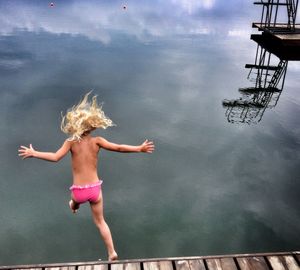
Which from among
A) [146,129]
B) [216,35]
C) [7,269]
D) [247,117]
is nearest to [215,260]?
[7,269]

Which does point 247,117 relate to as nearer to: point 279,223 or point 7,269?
point 279,223

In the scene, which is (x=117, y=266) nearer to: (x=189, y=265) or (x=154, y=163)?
(x=189, y=265)

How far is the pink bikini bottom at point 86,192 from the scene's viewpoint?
4434 mm

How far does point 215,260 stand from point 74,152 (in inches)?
91.8

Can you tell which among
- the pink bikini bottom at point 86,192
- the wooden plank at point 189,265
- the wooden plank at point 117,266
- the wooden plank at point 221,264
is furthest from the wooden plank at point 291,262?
the pink bikini bottom at point 86,192

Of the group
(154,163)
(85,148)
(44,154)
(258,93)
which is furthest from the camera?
(258,93)

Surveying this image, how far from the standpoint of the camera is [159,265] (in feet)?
15.0

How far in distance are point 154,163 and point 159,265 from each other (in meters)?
4.95

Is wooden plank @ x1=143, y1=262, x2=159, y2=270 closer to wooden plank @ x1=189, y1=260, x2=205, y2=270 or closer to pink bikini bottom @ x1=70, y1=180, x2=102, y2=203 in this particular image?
wooden plank @ x1=189, y1=260, x2=205, y2=270

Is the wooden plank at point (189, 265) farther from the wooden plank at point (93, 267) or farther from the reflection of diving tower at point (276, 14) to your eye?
the reflection of diving tower at point (276, 14)

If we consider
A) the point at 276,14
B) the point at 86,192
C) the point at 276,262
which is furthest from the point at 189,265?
the point at 276,14

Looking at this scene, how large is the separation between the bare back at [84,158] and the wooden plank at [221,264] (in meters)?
1.90

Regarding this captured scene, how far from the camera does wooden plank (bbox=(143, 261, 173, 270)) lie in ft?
14.9

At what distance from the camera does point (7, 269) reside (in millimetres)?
4469
